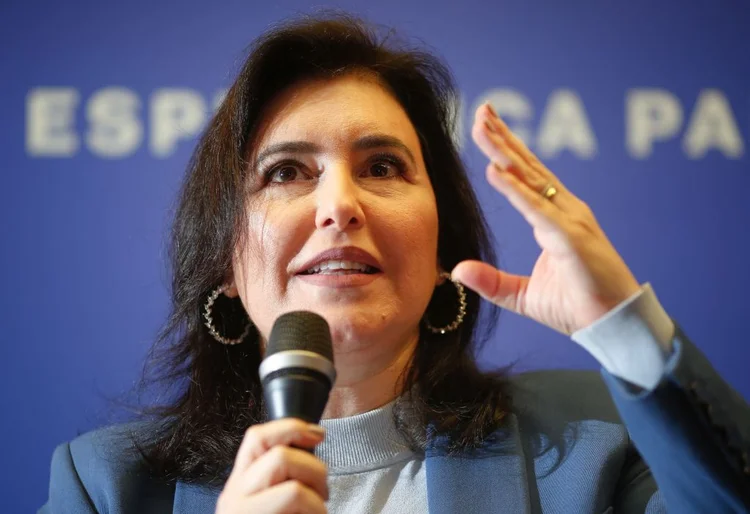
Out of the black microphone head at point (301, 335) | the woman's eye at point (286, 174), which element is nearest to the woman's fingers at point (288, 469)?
the black microphone head at point (301, 335)

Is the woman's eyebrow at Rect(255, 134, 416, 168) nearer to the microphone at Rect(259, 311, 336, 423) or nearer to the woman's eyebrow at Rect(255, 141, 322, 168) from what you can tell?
the woman's eyebrow at Rect(255, 141, 322, 168)

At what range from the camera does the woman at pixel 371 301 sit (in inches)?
41.7

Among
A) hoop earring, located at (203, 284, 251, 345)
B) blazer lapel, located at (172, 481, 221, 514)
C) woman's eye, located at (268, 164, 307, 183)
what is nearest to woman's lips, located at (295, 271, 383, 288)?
woman's eye, located at (268, 164, 307, 183)

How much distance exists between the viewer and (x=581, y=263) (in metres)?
0.95

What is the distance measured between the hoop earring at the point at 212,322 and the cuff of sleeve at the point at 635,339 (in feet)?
2.37

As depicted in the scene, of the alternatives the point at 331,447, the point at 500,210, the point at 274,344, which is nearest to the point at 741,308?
the point at 500,210

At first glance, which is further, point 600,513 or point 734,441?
point 600,513

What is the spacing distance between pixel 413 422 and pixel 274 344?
0.52 m

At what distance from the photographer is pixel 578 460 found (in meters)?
1.25

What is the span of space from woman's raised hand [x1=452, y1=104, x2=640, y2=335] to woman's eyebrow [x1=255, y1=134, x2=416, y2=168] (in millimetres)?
375

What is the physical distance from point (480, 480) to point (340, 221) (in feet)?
1.43

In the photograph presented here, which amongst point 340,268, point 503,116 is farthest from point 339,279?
point 503,116

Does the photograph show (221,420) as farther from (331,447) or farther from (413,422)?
(413,422)

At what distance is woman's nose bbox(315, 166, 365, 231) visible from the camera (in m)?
1.21
